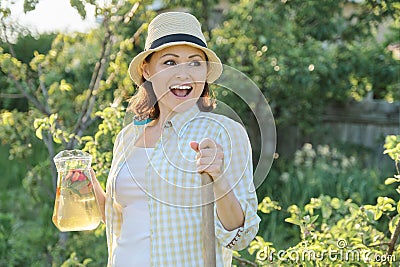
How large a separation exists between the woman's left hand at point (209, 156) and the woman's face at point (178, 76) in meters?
0.25

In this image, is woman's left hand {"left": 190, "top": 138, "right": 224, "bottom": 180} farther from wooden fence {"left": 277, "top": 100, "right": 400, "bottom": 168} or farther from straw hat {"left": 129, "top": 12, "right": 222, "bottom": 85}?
wooden fence {"left": 277, "top": 100, "right": 400, "bottom": 168}

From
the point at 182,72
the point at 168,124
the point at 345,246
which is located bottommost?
the point at 345,246

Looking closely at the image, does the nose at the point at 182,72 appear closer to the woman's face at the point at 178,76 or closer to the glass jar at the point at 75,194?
the woman's face at the point at 178,76

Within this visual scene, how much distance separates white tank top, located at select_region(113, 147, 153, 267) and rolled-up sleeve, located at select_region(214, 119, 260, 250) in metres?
0.22

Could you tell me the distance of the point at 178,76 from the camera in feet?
4.76

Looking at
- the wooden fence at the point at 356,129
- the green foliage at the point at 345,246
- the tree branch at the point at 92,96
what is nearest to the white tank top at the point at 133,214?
the green foliage at the point at 345,246

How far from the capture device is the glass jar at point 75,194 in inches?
65.4

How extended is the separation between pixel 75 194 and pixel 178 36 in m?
0.51

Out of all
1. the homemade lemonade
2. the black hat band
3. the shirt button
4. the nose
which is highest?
the black hat band

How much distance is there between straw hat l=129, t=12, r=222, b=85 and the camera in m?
1.51

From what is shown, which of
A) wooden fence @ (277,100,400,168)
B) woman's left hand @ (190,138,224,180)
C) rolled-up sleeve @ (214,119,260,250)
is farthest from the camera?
wooden fence @ (277,100,400,168)

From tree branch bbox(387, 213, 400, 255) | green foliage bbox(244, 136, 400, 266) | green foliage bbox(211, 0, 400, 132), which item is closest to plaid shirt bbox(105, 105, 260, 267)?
green foliage bbox(244, 136, 400, 266)

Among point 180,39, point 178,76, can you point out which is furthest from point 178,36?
point 178,76

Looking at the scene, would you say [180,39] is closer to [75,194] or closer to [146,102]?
[146,102]
